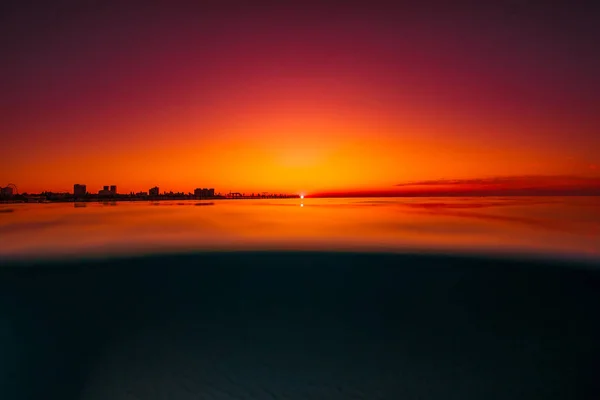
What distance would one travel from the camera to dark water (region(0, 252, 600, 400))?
482 inches

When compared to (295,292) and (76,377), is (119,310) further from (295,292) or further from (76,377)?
(295,292)

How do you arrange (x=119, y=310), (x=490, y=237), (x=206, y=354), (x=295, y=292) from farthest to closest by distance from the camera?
(x=490, y=237) → (x=295, y=292) → (x=119, y=310) → (x=206, y=354)

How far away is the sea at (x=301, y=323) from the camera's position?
12328 mm

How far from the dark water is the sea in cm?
6

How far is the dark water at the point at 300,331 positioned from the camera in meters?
12.2

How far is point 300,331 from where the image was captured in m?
15.9

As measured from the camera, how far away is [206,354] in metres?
13.9

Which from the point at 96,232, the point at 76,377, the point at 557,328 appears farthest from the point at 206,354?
the point at 96,232

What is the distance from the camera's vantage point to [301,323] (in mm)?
16797

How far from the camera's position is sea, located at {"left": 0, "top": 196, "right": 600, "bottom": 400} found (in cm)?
1233

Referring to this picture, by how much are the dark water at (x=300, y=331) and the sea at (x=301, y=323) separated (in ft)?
0.21

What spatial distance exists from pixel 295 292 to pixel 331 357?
745cm

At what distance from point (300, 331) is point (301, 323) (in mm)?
862

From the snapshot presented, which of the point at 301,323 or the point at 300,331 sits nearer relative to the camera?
the point at 300,331
